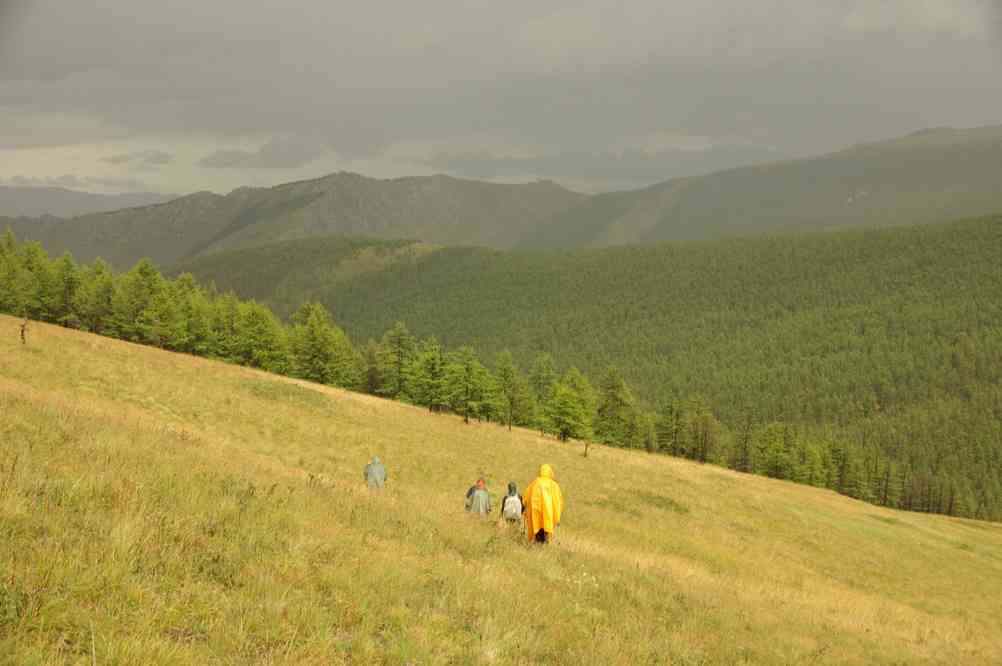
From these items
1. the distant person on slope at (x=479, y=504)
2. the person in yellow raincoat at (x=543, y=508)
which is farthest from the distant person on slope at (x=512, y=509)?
the person in yellow raincoat at (x=543, y=508)

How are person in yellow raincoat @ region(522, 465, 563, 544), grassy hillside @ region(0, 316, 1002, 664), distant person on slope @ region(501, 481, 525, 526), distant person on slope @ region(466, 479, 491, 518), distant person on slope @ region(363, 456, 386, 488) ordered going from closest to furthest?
grassy hillside @ region(0, 316, 1002, 664)
person in yellow raincoat @ region(522, 465, 563, 544)
distant person on slope @ region(501, 481, 525, 526)
distant person on slope @ region(466, 479, 491, 518)
distant person on slope @ region(363, 456, 386, 488)

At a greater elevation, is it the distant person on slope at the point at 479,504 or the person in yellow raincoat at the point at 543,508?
the person in yellow raincoat at the point at 543,508

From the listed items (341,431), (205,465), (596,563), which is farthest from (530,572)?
(341,431)

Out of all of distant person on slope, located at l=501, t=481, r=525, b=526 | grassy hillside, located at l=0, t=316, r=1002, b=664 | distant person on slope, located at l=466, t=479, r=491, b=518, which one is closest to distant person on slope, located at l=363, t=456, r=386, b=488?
grassy hillside, located at l=0, t=316, r=1002, b=664

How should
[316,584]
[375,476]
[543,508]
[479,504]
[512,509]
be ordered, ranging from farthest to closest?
1. [375,476]
2. [479,504]
3. [512,509]
4. [543,508]
5. [316,584]

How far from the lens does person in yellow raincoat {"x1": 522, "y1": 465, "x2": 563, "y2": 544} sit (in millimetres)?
12859

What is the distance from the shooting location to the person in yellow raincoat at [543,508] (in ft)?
42.2

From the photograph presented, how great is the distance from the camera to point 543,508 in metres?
12.9

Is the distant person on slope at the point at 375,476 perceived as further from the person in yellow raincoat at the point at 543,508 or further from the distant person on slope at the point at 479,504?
the person in yellow raincoat at the point at 543,508

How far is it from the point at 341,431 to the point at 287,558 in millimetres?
26747

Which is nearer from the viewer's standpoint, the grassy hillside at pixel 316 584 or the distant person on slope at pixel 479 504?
the grassy hillside at pixel 316 584

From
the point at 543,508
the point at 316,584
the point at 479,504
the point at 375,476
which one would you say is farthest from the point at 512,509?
the point at 316,584

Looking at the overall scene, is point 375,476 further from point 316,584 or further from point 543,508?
point 316,584

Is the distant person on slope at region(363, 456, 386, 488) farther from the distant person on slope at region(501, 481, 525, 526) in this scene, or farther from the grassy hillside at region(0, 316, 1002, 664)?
the distant person on slope at region(501, 481, 525, 526)
